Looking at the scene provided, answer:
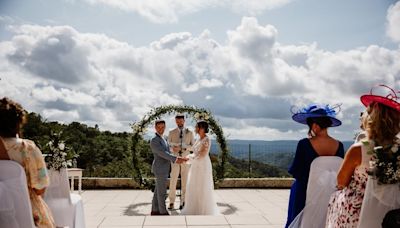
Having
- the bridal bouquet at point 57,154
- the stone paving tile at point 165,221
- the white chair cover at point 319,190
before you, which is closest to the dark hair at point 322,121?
the white chair cover at point 319,190

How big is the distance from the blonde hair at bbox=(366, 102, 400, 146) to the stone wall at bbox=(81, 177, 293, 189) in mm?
7934

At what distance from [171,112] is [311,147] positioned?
578 cm

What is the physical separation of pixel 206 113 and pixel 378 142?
6872 millimetres

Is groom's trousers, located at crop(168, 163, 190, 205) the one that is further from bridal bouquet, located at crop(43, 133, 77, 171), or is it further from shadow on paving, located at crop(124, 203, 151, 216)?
bridal bouquet, located at crop(43, 133, 77, 171)

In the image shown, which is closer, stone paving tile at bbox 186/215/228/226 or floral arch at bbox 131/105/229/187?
stone paving tile at bbox 186/215/228/226

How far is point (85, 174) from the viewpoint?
12820 millimetres

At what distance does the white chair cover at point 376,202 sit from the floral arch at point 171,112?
663 centimetres

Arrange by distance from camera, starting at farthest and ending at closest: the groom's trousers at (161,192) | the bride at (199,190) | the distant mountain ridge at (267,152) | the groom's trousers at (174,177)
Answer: the distant mountain ridge at (267,152)
the groom's trousers at (174,177)
the bride at (199,190)
the groom's trousers at (161,192)

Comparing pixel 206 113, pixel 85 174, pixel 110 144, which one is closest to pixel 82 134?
pixel 110 144

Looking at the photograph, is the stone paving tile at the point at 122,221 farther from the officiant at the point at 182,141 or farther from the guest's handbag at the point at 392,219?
the guest's handbag at the point at 392,219

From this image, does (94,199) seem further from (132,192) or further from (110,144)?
(110,144)

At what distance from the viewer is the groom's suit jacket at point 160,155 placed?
7.16 metres

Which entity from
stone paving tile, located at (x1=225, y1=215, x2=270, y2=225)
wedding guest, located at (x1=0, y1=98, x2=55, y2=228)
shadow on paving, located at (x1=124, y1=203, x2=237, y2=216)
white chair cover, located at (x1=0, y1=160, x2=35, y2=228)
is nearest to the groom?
shadow on paving, located at (x1=124, y1=203, x2=237, y2=216)

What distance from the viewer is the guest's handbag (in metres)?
2.54
